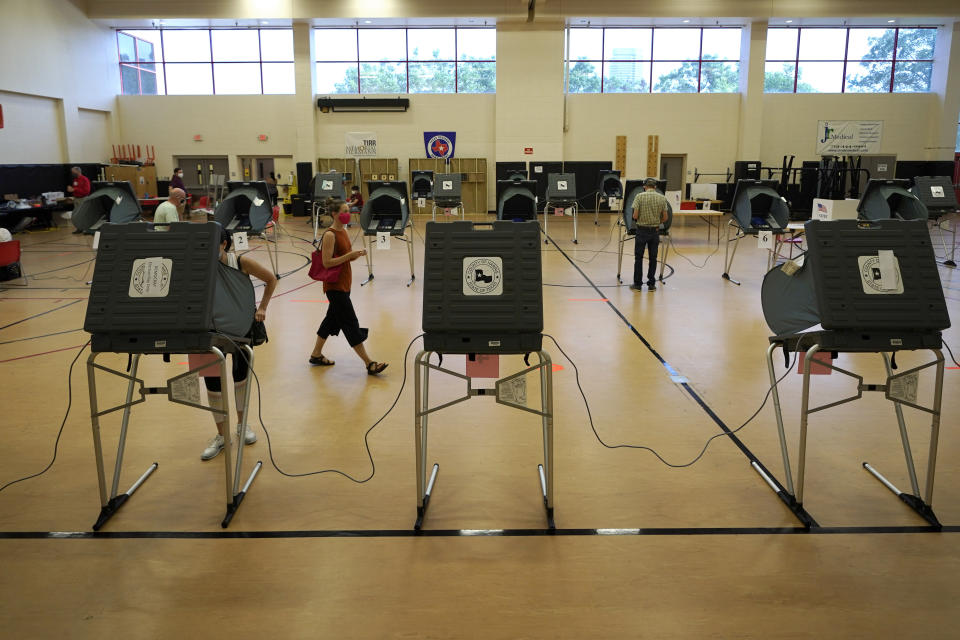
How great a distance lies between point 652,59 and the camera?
23.6 metres

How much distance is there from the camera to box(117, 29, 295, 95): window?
2342cm

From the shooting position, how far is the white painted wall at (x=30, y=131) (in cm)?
1817

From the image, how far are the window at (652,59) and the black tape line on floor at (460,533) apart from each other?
21.8m

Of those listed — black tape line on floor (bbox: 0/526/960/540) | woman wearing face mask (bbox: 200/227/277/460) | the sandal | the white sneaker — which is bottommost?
black tape line on floor (bbox: 0/526/960/540)

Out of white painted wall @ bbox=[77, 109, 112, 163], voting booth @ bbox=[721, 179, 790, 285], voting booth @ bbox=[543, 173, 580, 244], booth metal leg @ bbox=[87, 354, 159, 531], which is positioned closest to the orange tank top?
booth metal leg @ bbox=[87, 354, 159, 531]

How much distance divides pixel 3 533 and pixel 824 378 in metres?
6.42

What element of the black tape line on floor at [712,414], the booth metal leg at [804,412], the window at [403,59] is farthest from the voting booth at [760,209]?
the window at [403,59]

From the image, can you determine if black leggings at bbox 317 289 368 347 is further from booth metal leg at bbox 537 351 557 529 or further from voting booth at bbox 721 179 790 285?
voting booth at bbox 721 179 790 285

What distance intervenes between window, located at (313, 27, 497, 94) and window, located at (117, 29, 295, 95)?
146cm

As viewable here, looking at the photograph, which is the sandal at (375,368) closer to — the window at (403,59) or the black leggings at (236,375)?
the black leggings at (236,375)

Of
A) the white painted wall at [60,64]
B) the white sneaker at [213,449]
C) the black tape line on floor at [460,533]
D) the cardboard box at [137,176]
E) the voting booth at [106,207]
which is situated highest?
the white painted wall at [60,64]

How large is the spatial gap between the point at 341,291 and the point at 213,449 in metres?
2.08

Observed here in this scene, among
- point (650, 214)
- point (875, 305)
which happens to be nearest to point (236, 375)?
point (875, 305)

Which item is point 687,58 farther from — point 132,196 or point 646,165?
point 132,196
